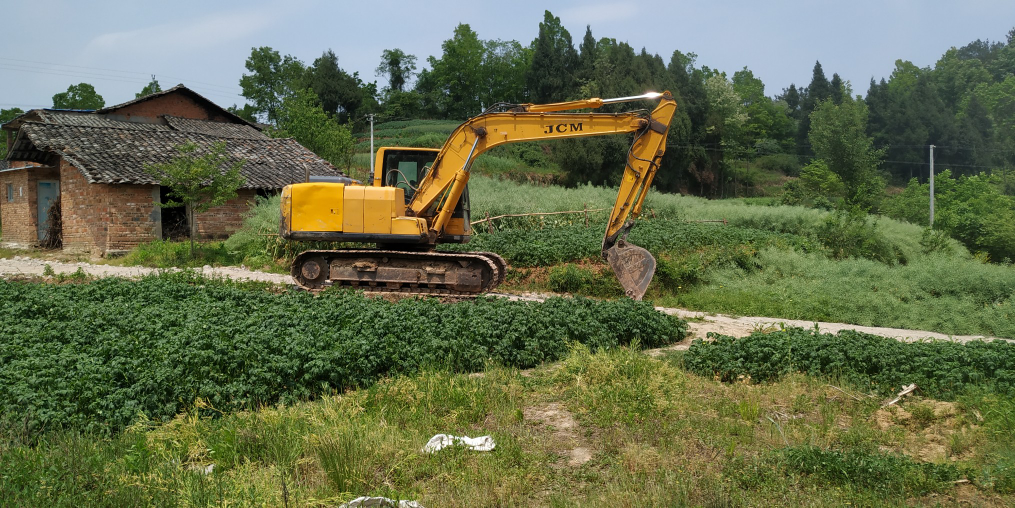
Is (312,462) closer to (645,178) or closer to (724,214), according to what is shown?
(645,178)

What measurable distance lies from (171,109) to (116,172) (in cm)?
956

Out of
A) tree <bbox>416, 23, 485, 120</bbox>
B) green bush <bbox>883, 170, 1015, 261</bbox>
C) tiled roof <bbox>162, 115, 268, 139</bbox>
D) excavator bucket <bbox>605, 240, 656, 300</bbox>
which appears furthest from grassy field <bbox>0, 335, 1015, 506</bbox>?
tree <bbox>416, 23, 485, 120</bbox>

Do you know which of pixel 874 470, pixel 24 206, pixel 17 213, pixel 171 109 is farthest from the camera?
pixel 171 109

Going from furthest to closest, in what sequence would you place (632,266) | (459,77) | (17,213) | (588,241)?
(459,77) < (17,213) < (588,241) < (632,266)

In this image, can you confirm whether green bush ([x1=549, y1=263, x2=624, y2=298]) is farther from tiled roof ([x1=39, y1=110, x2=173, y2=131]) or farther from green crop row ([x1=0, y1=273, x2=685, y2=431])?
tiled roof ([x1=39, y1=110, x2=173, y2=131])

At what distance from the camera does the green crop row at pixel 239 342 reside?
6.92 m

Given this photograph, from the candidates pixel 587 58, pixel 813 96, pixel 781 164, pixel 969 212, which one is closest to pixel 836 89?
pixel 813 96

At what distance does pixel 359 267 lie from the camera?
14914 millimetres

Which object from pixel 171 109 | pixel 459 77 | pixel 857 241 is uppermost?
pixel 459 77

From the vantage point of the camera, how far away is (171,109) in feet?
103

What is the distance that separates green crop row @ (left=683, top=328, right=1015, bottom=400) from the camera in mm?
7492

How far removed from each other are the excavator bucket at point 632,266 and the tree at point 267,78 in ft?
175

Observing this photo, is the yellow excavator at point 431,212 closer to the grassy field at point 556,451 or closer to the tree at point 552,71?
the grassy field at point 556,451

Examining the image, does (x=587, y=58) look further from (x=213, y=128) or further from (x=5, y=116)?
(x=5, y=116)
